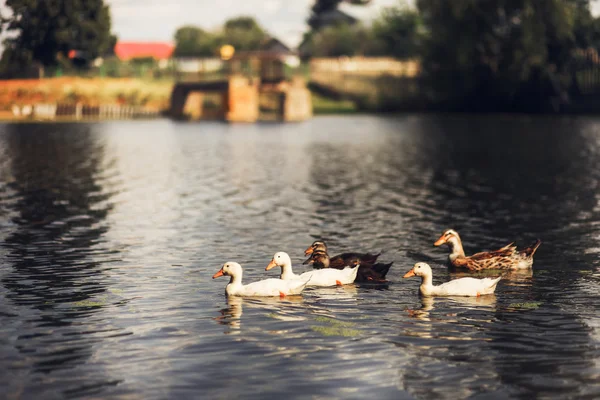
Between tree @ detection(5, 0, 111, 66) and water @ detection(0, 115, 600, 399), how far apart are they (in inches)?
3442

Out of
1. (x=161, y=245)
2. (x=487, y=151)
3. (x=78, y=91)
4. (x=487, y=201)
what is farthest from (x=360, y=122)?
(x=161, y=245)

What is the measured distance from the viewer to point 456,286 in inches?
818

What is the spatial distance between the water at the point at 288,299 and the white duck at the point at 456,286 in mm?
258

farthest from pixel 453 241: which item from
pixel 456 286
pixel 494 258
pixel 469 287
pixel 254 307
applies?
pixel 254 307

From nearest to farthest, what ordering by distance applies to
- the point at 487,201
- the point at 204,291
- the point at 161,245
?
1. the point at 204,291
2. the point at 161,245
3. the point at 487,201

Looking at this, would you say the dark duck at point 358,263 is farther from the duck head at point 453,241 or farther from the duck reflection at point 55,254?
the duck reflection at point 55,254

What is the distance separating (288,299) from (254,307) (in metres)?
1.01

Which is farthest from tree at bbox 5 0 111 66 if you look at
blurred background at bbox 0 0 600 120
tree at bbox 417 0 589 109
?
tree at bbox 417 0 589 109

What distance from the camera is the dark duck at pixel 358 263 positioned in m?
22.7

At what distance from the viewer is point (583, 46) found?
12625cm

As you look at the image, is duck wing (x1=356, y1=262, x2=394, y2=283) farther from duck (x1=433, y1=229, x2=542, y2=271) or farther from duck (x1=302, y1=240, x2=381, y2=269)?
duck (x1=433, y1=229, x2=542, y2=271)

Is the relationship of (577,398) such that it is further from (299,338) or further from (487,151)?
(487,151)

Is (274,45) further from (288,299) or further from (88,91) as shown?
(288,299)

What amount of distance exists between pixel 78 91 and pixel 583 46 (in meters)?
70.5
